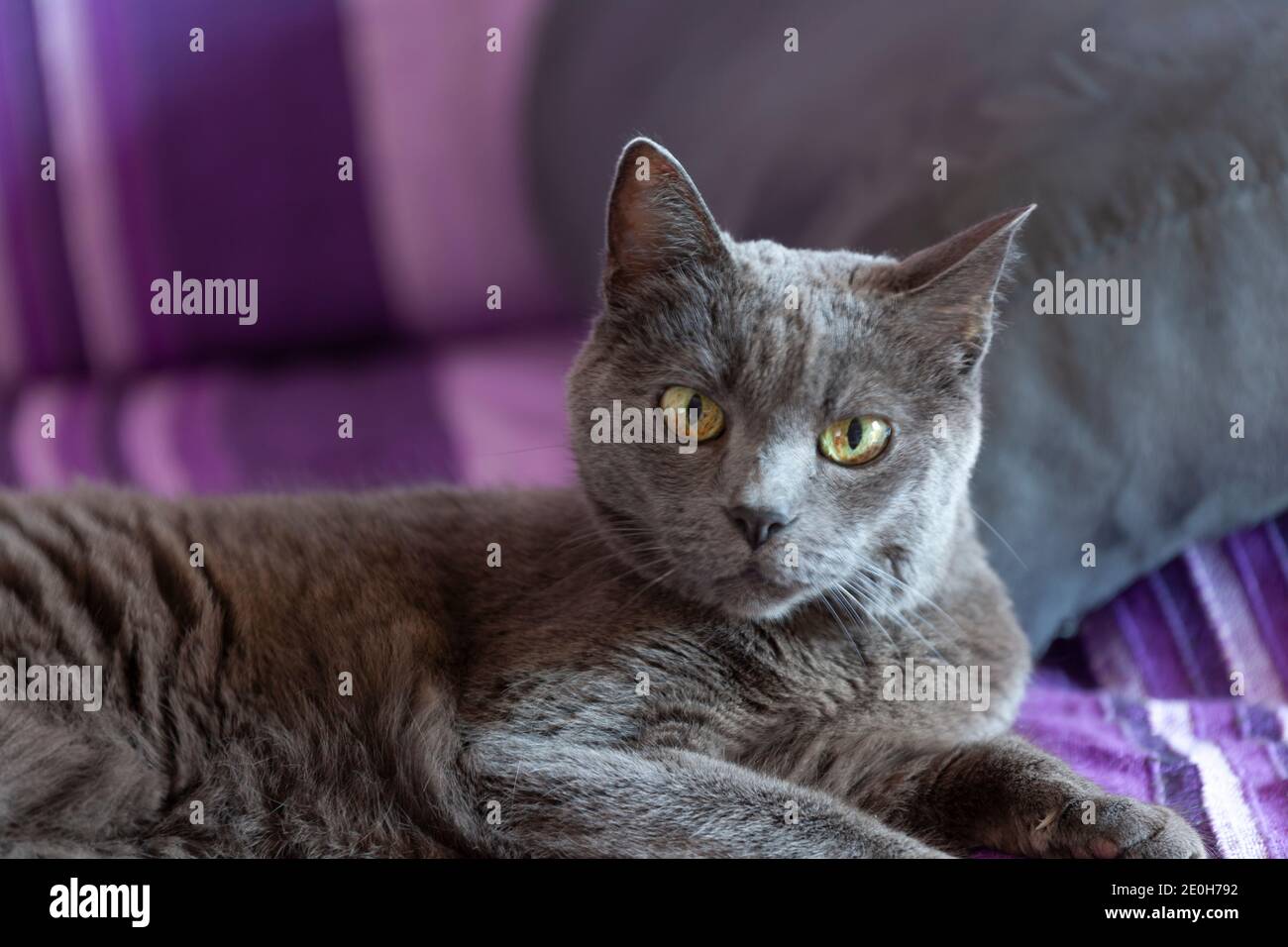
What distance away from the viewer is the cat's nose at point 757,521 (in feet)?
3.79

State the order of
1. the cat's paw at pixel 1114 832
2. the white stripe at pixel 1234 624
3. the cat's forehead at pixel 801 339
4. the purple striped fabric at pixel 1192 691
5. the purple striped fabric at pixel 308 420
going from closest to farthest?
1. the cat's paw at pixel 1114 832
2. the cat's forehead at pixel 801 339
3. the purple striped fabric at pixel 1192 691
4. the white stripe at pixel 1234 624
5. the purple striped fabric at pixel 308 420

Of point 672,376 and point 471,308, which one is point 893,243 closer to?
point 672,376

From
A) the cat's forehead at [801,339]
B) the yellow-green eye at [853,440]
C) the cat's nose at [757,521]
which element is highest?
the cat's forehead at [801,339]

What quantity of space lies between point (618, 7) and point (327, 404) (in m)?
0.93

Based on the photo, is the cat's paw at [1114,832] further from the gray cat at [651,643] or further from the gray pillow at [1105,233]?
the gray pillow at [1105,233]

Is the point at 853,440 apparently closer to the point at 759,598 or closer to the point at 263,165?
the point at 759,598

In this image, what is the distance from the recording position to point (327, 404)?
2.30m

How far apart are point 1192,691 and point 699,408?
37.3 inches

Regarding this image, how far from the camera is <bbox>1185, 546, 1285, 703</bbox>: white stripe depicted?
1678 millimetres

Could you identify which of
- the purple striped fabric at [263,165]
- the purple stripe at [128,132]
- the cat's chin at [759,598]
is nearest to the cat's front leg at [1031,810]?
the cat's chin at [759,598]

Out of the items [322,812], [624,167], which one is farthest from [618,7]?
[322,812]

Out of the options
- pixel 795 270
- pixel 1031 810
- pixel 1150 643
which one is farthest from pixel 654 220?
pixel 1150 643

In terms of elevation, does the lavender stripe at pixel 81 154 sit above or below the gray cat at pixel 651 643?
above

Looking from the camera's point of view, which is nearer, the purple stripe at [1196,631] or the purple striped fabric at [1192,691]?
the purple striped fabric at [1192,691]
